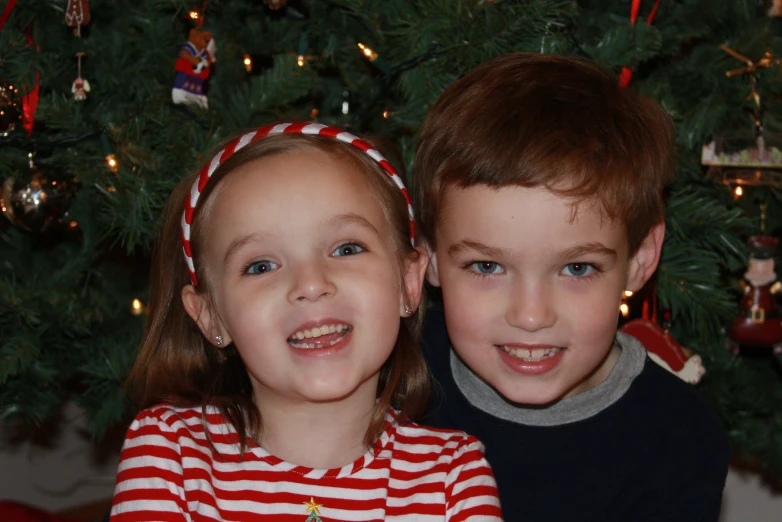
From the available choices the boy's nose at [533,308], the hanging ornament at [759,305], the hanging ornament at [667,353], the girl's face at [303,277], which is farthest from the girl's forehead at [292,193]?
the hanging ornament at [759,305]

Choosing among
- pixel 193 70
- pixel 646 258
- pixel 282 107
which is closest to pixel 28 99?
pixel 193 70

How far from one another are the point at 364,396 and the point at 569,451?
37cm

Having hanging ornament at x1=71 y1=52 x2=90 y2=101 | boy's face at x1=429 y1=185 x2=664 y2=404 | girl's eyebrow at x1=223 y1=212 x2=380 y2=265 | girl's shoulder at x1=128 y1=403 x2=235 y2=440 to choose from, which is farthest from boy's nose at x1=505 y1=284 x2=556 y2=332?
hanging ornament at x1=71 y1=52 x2=90 y2=101

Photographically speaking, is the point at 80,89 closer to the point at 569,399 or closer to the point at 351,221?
the point at 351,221

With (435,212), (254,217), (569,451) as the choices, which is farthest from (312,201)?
(569,451)

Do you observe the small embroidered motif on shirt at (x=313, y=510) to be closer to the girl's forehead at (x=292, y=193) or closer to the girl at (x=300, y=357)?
the girl at (x=300, y=357)

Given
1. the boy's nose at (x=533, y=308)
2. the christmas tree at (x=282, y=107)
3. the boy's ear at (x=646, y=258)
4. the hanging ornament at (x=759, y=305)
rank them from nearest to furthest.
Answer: the boy's nose at (x=533, y=308) → the boy's ear at (x=646, y=258) → the christmas tree at (x=282, y=107) → the hanging ornament at (x=759, y=305)

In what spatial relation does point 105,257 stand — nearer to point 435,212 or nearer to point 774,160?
point 435,212

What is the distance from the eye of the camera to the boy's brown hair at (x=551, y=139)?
4.18 ft

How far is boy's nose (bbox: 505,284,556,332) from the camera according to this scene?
50.3 inches

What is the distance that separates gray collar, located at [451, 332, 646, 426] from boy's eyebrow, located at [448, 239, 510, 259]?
0.97ft

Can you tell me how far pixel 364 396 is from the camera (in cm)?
133

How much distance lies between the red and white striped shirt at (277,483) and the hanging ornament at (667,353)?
51 centimetres

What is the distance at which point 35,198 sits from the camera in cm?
167
